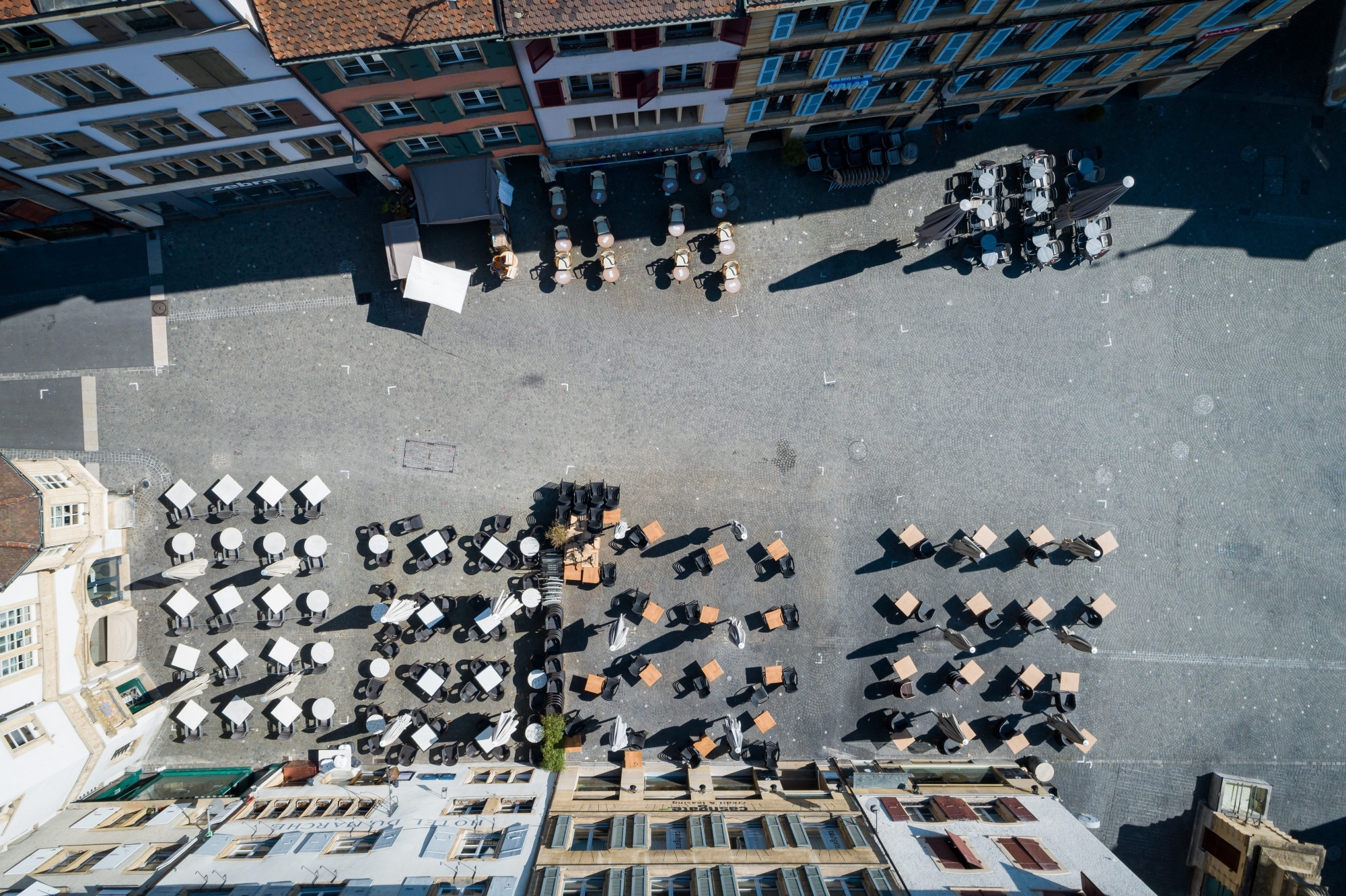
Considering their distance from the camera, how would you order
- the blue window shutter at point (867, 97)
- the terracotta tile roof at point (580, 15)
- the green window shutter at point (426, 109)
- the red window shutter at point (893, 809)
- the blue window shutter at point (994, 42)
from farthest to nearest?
the blue window shutter at point (867, 97), the red window shutter at point (893, 809), the blue window shutter at point (994, 42), the green window shutter at point (426, 109), the terracotta tile roof at point (580, 15)

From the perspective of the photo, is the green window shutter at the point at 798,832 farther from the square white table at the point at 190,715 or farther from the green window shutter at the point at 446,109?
the green window shutter at the point at 446,109

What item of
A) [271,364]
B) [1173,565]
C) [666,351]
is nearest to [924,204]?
[666,351]

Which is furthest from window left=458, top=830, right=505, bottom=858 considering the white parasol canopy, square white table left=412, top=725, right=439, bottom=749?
the white parasol canopy

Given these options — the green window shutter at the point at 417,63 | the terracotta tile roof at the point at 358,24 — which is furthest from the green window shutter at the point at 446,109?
the terracotta tile roof at the point at 358,24

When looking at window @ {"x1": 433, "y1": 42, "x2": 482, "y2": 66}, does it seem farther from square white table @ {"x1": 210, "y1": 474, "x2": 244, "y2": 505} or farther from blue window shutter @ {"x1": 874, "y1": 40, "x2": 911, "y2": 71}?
square white table @ {"x1": 210, "y1": 474, "x2": 244, "y2": 505}

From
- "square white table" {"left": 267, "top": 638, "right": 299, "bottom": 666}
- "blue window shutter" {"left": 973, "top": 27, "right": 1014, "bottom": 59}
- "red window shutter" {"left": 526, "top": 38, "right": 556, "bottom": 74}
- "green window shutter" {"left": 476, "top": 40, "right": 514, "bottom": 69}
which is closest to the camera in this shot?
"green window shutter" {"left": 476, "top": 40, "right": 514, "bottom": 69}

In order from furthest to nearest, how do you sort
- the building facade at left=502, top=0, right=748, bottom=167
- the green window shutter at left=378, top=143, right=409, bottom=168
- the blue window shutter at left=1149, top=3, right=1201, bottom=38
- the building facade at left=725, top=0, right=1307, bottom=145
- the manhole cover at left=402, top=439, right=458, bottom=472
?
the manhole cover at left=402, top=439, right=458, bottom=472 → the green window shutter at left=378, top=143, right=409, bottom=168 → the blue window shutter at left=1149, top=3, right=1201, bottom=38 → the building facade at left=725, top=0, right=1307, bottom=145 → the building facade at left=502, top=0, right=748, bottom=167

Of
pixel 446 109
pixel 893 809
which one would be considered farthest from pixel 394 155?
pixel 893 809
